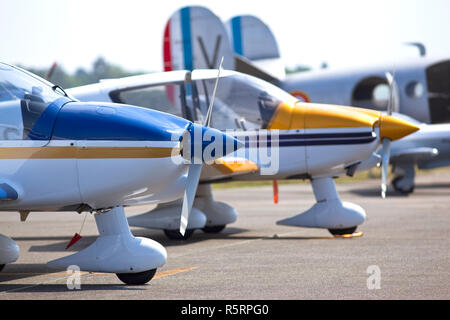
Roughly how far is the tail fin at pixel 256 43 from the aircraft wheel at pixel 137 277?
57.7ft

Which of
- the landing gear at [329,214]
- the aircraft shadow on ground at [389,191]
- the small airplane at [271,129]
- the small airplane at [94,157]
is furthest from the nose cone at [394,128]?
the aircraft shadow on ground at [389,191]

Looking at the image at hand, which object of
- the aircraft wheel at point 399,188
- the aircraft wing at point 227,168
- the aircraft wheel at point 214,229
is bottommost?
the aircraft wheel at point 399,188

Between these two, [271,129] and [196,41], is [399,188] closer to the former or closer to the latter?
[196,41]

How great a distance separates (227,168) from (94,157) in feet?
13.1

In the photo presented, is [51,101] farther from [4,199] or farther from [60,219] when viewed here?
[60,219]

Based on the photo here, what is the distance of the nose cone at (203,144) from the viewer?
7.18 metres

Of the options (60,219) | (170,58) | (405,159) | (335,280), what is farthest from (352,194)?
(335,280)

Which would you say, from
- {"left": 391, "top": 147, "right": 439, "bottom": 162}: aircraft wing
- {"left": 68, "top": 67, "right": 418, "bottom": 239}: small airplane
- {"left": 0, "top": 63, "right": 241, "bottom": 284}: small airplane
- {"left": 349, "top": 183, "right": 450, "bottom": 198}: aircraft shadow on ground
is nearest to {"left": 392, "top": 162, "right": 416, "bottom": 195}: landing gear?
{"left": 349, "top": 183, "right": 450, "bottom": 198}: aircraft shadow on ground

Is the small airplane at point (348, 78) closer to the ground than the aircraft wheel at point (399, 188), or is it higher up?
higher up

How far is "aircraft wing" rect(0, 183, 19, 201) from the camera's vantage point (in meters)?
7.09

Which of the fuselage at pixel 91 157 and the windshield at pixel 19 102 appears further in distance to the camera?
the windshield at pixel 19 102

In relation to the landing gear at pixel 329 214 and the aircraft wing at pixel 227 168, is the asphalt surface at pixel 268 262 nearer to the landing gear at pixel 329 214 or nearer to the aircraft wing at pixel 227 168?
the landing gear at pixel 329 214

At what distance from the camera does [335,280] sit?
755 centimetres

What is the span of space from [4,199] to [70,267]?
2.91ft
